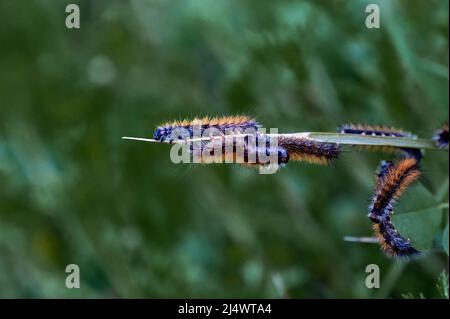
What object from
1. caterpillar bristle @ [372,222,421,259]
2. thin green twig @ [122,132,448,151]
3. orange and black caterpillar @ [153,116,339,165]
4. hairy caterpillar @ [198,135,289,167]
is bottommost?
caterpillar bristle @ [372,222,421,259]

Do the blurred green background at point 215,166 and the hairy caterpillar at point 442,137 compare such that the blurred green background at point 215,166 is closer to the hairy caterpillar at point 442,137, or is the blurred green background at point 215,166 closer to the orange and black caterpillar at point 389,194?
the hairy caterpillar at point 442,137

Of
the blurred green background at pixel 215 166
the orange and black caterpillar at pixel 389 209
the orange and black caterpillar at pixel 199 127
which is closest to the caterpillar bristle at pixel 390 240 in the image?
the orange and black caterpillar at pixel 389 209

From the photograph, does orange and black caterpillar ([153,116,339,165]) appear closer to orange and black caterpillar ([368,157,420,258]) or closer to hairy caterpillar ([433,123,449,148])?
orange and black caterpillar ([368,157,420,258])

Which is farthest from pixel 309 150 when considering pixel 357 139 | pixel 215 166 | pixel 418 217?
pixel 215 166

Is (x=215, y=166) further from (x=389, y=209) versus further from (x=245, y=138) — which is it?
(x=245, y=138)

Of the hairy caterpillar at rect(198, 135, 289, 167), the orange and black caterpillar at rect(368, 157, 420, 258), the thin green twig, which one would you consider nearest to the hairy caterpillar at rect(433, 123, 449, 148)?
the thin green twig

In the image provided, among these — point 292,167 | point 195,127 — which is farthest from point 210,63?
point 195,127

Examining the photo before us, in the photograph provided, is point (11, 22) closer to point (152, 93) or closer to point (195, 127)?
point (152, 93)
